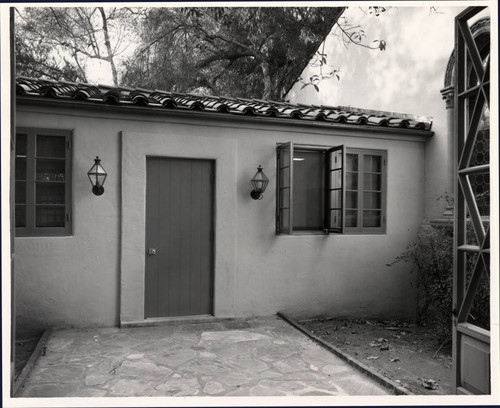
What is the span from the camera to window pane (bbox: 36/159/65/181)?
20.0 ft

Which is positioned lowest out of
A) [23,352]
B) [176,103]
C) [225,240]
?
[23,352]

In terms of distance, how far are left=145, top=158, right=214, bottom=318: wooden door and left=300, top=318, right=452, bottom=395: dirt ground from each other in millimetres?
1861

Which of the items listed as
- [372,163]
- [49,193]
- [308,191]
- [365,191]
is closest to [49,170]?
[49,193]

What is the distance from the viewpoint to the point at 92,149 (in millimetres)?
6234

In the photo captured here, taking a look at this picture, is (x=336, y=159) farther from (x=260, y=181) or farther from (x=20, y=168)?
(x=20, y=168)

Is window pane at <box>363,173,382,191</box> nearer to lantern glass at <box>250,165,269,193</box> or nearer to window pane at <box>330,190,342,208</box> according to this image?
window pane at <box>330,190,342,208</box>

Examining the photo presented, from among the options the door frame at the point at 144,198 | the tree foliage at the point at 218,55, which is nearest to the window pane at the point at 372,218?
the door frame at the point at 144,198

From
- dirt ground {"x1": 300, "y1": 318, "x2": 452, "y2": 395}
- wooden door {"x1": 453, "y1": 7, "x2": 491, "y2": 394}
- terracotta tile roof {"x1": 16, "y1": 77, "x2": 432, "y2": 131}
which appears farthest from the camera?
terracotta tile roof {"x1": 16, "y1": 77, "x2": 432, "y2": 131}

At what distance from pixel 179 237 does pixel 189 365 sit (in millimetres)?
2190

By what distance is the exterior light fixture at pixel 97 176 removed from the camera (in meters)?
6.05

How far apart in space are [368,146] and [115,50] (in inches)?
449

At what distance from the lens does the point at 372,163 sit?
763 cm

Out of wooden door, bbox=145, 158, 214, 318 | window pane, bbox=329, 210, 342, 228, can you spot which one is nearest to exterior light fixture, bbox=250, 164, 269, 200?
wooden door, bbox=145, 158, 214, 318

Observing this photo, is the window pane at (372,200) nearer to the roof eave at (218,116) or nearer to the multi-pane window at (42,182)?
the roof eave at (218,116)
